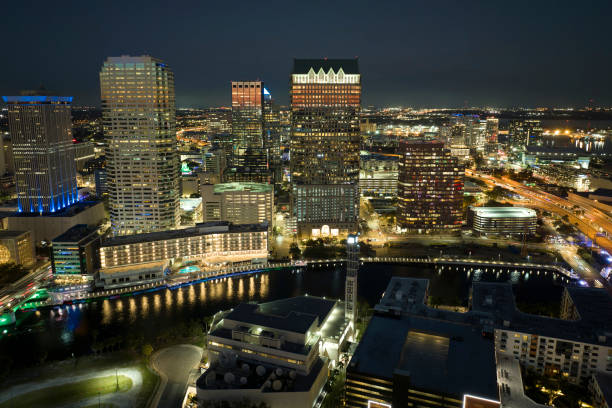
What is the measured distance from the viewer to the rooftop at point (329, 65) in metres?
63.0

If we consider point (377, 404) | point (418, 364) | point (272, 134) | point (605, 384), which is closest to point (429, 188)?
point (605, 384)

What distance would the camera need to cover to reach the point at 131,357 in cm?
3356

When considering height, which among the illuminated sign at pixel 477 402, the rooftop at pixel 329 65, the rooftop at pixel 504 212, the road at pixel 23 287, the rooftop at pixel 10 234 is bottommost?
the road at pixel 23 287

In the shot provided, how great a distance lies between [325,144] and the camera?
210ft

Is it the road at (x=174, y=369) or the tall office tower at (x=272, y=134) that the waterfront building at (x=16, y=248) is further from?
the tall office tower at (x=272, y=134)

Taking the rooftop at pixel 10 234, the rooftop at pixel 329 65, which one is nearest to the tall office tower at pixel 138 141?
the rooftop at pixel 10 234

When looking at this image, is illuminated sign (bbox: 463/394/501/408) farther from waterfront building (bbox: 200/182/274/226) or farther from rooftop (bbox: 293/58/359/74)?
rooftop (bbox: 293/58/359/74)

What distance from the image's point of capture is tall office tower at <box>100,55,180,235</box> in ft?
189

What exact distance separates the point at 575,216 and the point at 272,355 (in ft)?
217

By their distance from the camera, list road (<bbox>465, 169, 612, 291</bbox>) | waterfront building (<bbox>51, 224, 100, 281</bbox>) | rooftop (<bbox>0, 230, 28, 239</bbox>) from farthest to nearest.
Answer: road (<bbox>465, 169, 612, 291</bbox>), rooftop (<bbox>0, 230, 28, 239</bbox>), waterfront building (<bbox>51, 224, 100, 281</bbox>)

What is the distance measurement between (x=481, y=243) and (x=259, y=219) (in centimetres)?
3198

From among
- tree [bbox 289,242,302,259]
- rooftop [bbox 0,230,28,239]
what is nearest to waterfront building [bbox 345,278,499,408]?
tree [bbox 289,242,302,259]

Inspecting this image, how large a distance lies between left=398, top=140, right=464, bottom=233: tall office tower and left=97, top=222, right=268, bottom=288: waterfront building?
76.0 feet

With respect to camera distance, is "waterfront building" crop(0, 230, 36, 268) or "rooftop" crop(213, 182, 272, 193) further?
"rooftop" crop(213, 182, 272, 193)
